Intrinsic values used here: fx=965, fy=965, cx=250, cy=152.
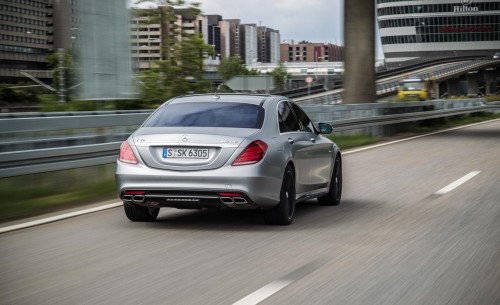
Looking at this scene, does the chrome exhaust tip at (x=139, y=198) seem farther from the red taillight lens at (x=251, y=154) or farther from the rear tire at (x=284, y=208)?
the rear tire at (x=284, y=208)

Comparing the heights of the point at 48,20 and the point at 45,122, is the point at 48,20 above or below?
above

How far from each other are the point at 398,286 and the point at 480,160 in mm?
12950

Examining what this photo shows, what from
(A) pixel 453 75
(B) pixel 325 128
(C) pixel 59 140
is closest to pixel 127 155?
(B) pixel 325 128

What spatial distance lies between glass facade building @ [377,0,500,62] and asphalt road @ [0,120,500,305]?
16772cm

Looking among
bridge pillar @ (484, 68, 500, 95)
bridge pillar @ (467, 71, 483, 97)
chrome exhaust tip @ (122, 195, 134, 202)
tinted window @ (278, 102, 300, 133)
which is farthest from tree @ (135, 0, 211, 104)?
bridge pillar @ (484, 68, 500, 95)

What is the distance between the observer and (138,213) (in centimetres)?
959

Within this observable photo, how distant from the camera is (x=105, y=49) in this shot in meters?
18.2

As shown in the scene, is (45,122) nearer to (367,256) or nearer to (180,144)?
(180,144)

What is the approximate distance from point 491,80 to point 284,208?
14886 cm

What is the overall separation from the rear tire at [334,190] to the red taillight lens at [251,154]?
7.72 feet

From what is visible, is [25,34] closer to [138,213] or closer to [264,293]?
[138,213]

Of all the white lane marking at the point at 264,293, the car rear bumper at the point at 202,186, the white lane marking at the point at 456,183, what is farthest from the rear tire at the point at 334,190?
the white lane marking at the point at 264,293

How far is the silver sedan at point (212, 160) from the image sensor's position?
28.8 ft

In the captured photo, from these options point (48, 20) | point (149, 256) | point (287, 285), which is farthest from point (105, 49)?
point (48, 20)
